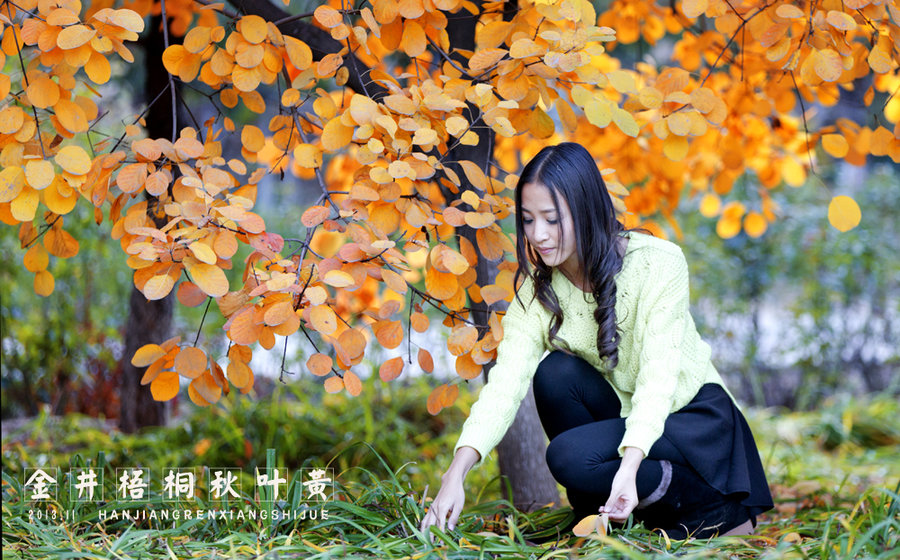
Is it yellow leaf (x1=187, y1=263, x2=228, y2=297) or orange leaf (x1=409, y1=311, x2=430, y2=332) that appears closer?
yellow leaf (x1=187, y1=263, x2=228, y2=297)

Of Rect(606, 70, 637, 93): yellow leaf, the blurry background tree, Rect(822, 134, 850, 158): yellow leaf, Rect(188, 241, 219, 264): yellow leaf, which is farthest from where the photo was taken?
Rect(822, 134, 850, 158): yellow leaf

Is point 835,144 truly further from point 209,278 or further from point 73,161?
point 73,161

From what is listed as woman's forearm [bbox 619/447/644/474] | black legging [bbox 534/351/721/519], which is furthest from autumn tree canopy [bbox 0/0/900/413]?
woman's forearm [bbox 619/447/644/474]

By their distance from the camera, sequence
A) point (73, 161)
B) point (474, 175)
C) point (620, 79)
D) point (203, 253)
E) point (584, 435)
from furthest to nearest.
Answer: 1. point (584, 435)
2. point (474, 175)
3. point (620, 79)
4. point (73, 161)
5. point (203, 253)

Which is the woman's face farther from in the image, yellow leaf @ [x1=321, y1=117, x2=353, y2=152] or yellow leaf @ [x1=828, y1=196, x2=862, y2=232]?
yellow leaf @ [x1=828, y1=196, x2=862, y2=232]

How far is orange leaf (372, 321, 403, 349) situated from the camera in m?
1.51

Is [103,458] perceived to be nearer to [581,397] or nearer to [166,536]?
[166,536]

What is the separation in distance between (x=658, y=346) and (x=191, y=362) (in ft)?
3.03

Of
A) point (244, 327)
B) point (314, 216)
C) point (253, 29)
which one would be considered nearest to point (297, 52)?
point (253, 29)

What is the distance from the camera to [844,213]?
1.69 meters

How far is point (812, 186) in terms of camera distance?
5184 mm

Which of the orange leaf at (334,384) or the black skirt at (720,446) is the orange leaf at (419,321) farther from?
the black skirt at (720,446)

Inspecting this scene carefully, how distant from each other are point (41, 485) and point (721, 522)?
5.12ft

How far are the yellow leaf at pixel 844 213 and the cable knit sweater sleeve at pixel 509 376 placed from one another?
65cm
